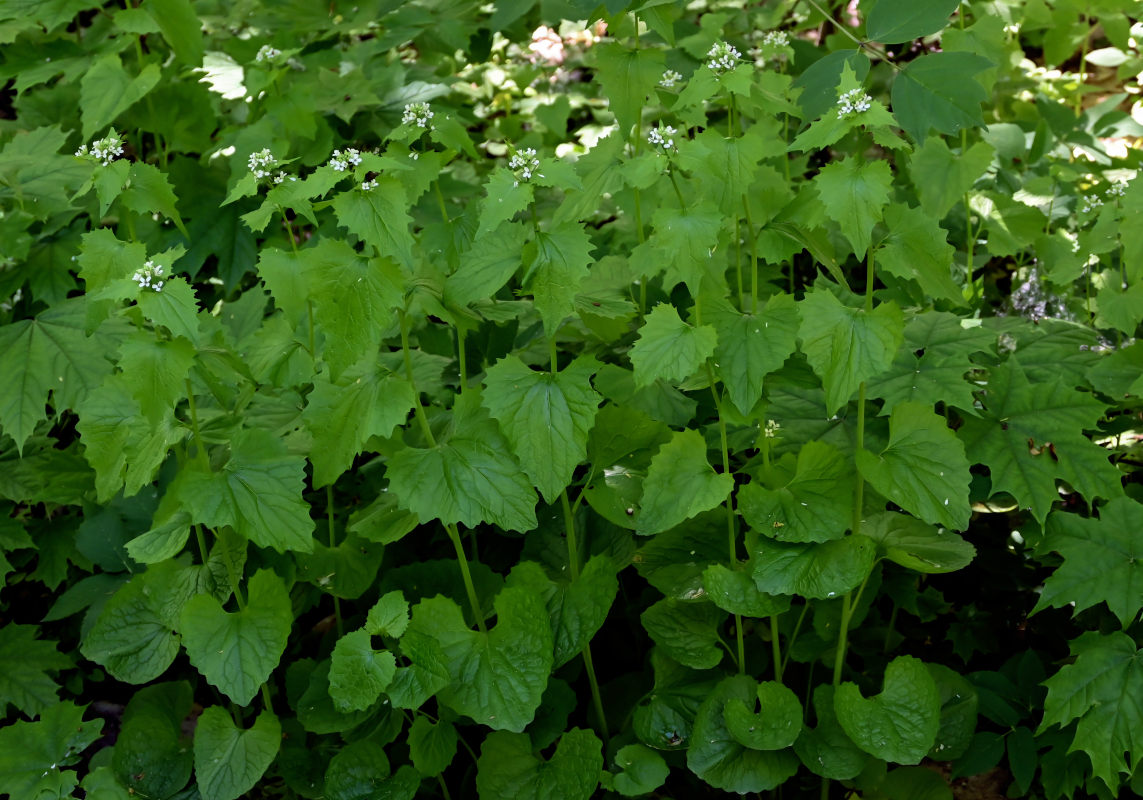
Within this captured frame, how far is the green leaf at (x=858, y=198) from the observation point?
166cm

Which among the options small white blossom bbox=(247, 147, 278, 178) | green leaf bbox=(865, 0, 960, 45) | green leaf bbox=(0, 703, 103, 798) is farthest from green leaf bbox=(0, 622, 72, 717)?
green leaf bbox=(865, 0, 960, 45)

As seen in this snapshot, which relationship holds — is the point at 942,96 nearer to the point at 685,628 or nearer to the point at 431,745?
the point at 685,628

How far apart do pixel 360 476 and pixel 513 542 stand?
402mm

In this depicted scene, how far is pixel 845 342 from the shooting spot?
1699 millimetres

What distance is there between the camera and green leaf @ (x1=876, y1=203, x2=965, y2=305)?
181 centimetres

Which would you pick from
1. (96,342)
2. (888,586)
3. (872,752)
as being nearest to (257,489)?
(96,342)

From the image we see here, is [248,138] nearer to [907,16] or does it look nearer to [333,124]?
[333,124]

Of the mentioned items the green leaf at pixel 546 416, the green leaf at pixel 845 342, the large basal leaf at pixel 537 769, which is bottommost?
the large basal leaf at pixel 537 769

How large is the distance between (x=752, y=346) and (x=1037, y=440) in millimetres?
738

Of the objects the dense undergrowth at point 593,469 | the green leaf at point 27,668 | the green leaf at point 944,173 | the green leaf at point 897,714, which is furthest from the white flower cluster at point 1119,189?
the green leaf at point 27,668

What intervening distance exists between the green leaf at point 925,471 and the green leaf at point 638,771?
68 cm

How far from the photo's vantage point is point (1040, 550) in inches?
82.4

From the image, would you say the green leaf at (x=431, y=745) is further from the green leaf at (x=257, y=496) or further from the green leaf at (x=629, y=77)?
the green leaf at (x=629, y=77)

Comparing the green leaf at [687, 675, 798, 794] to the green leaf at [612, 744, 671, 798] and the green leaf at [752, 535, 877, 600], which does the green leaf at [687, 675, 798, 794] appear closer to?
the green leaf at [612, 744, 671, 798]
